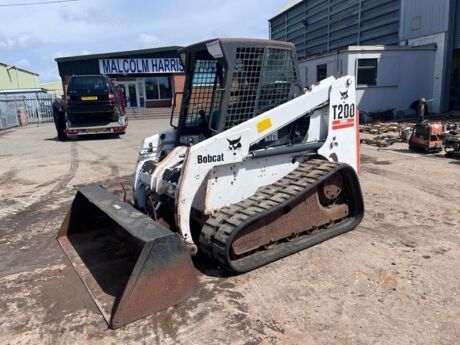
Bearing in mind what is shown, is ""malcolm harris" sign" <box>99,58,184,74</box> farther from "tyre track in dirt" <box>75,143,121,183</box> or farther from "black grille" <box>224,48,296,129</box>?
"black grille" <box>224,48,296,129</box>

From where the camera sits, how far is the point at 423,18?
18438mm

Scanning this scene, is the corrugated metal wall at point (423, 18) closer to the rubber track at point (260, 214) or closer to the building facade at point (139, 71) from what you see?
the building facade at point (139, 71)

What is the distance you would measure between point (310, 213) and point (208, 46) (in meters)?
2.12

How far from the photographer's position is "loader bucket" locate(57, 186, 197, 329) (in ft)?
10.3

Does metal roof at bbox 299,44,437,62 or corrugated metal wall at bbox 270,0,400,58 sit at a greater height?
corrugated metal wall at bbox 270,0,400,58

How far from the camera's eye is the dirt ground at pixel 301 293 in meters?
2.96

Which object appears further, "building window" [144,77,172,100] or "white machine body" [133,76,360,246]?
"building window" [144,77,172,100]

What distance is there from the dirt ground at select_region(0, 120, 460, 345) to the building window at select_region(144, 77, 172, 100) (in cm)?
2623

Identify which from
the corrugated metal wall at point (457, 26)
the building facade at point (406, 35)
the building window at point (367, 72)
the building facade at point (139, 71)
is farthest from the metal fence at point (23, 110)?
the corrugated metal wall at point (457, 26)

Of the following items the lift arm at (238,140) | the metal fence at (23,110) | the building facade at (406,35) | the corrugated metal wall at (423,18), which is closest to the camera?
the lift arm at (238,140)

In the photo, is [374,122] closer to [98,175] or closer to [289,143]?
[98,175]

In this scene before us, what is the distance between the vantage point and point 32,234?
527 centimetres

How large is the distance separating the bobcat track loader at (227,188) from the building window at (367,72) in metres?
13.8

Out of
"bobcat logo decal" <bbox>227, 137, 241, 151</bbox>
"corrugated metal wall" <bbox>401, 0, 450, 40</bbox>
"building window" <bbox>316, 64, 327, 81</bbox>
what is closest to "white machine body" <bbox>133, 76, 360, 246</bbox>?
"bobcat logo decal" <bbox>227, 137, 241, 151</bbox>
